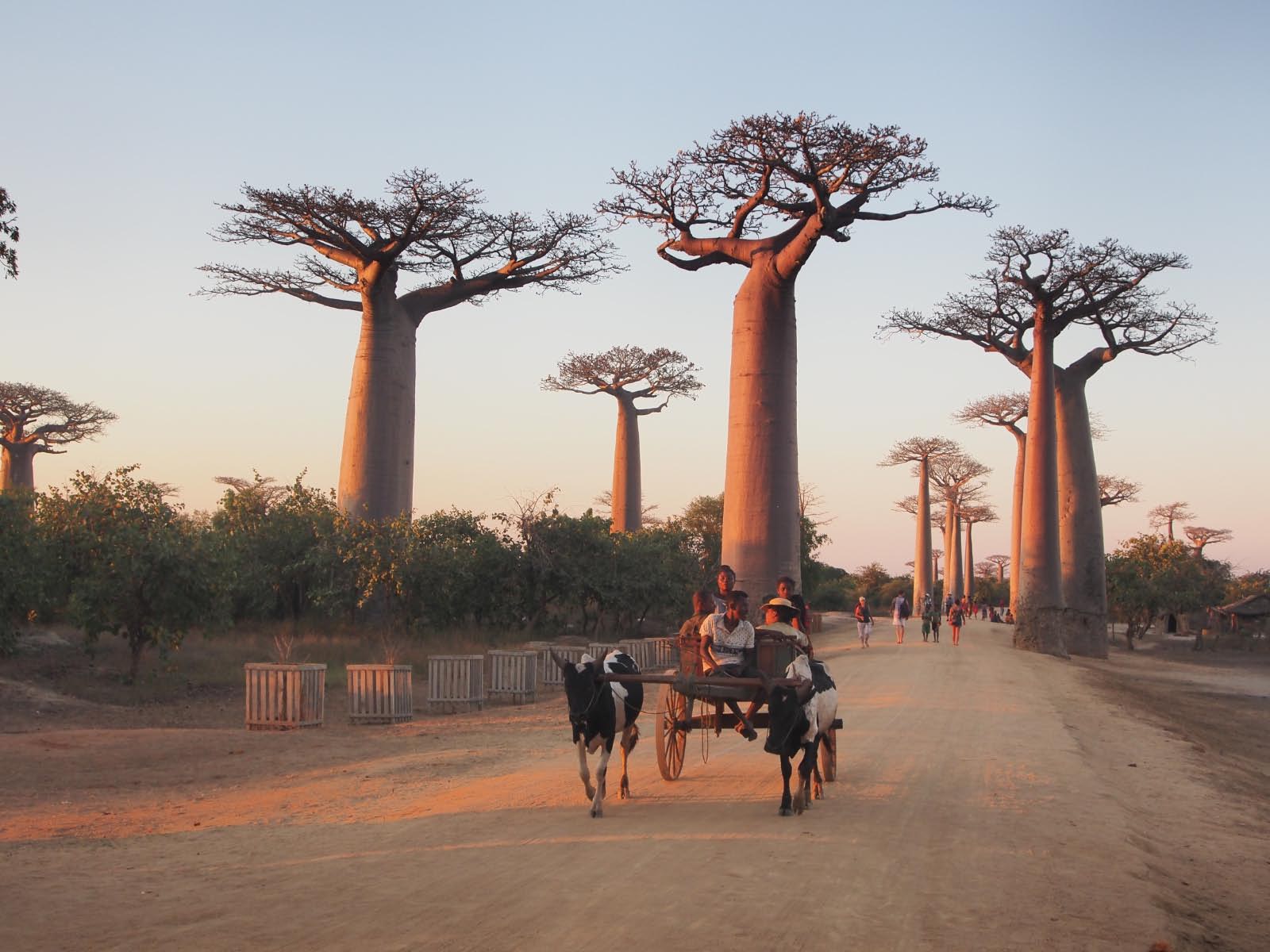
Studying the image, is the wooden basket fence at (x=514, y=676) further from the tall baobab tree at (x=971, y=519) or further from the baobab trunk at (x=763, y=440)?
the tall baobab tree at (x=971, y=519)

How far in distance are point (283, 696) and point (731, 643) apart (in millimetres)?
7824

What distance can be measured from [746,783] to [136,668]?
13.1 m

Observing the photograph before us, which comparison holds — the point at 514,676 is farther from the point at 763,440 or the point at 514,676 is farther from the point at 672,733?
the point at 672,733

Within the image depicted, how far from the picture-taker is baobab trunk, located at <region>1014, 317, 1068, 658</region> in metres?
30.5

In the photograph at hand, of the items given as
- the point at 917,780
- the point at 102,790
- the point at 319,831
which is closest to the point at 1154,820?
the point at 917,780

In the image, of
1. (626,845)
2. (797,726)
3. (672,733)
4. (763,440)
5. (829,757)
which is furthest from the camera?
(763,440)

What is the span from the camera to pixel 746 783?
Answer: 881 centimetres

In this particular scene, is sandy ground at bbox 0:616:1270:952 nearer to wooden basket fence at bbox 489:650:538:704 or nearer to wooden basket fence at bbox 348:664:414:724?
wooden basket fence at bbox 348:664:414:724

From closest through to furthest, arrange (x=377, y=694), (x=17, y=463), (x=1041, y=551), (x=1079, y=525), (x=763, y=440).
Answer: (x=377, y=694)
(x=763, y=440)
(x=1041, y=551)
(x=1079, y=525)
(x=17, y=463)

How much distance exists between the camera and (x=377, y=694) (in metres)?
15.0

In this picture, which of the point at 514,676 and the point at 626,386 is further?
the point at 626,386

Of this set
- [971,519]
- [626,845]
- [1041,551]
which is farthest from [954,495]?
[626,845]

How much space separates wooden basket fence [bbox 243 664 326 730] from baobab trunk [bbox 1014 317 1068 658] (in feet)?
71.9

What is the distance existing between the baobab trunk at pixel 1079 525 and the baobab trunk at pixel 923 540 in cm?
3314
